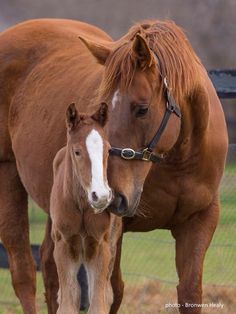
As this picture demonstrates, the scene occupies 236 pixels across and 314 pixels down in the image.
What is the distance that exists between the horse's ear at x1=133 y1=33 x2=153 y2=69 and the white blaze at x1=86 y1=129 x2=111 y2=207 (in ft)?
1.82

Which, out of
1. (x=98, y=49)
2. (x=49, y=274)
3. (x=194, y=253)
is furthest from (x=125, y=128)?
(x=49, y=274)

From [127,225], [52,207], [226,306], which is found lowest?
[226,306]

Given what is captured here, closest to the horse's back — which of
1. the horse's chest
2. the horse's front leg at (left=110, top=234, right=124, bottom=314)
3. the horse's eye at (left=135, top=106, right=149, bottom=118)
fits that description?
the horse's front leg at (left=110, top=234, right=124, bottom=314)

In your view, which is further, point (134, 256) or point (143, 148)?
point (134, 256)

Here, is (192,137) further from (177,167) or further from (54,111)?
(54,111)

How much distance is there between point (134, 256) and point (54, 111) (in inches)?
106

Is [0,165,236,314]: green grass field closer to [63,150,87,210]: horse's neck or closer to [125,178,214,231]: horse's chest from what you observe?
[125,178,214,231]: horse's chest

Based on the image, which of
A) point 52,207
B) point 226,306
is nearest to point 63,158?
point 52,207

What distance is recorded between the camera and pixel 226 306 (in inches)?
276

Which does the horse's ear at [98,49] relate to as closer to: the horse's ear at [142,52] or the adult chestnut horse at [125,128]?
the adult chestnut horse at [125,128]

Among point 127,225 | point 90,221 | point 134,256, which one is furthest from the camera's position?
point 134,256

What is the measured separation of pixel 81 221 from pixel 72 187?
16cm

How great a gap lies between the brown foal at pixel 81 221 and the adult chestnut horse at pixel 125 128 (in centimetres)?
17

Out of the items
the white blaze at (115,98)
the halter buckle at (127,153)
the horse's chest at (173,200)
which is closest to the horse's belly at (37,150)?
the horse's chest at (173,200)
